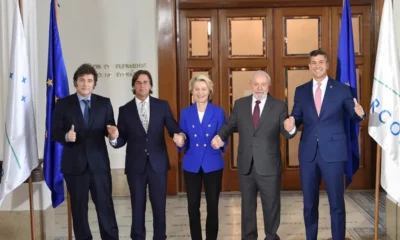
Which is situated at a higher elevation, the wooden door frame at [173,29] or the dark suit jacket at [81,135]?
the wooden door frame at [173,29]

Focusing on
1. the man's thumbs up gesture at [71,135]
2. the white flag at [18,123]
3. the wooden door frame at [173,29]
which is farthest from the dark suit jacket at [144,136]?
the wooden door frame at [173,29]

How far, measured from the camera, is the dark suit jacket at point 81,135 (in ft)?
12.5

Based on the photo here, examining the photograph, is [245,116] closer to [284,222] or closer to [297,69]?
[284,222]

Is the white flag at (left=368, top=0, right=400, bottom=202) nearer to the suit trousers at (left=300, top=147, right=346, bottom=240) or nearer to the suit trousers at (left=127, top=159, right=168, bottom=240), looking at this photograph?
the suit trousers at (left=300, top=147, right=346, bottom=240)

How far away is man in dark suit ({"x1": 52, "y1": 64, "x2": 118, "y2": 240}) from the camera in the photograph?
3805mm

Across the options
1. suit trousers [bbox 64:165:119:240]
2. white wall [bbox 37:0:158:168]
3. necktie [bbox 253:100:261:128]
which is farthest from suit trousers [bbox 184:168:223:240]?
white wall [bbox 37:0:158:168]

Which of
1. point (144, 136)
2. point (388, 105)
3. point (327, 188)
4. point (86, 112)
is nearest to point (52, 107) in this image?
point (86, 112)

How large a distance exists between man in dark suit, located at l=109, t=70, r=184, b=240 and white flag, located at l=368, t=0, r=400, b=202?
165cm

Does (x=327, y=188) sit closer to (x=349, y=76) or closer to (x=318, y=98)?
(x=318, y=98)

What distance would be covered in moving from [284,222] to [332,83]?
1.83 metres

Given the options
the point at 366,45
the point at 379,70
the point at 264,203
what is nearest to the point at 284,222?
the point at 264,203

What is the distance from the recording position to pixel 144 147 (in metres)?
3.94

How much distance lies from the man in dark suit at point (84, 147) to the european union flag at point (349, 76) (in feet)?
6.90

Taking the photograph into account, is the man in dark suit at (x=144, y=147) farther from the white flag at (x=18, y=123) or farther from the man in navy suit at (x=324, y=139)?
the man in navy suit at (x=324, y=139)
